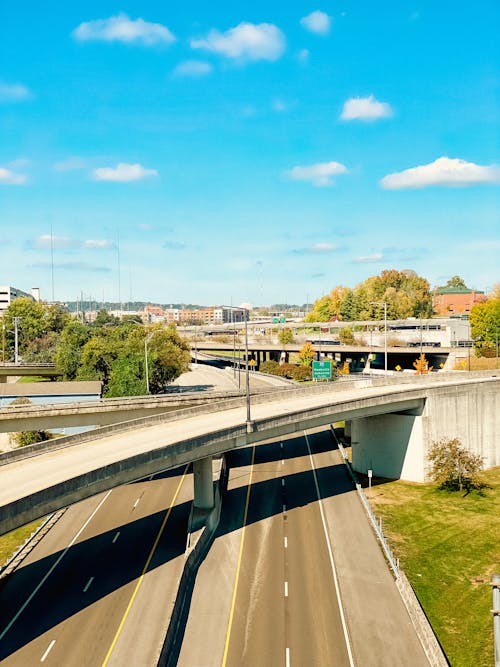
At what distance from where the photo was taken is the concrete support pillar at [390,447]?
53.4 meters

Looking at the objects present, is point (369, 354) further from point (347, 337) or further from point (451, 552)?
point (451, 552)

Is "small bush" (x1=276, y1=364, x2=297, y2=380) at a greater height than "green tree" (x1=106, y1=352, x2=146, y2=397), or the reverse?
"green tree" (x1=106, y1=352, x2=146, y2=397)

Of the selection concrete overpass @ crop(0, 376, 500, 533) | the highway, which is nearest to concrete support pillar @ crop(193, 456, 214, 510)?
concrete overpass @ crop(0, 376, 500, 533)

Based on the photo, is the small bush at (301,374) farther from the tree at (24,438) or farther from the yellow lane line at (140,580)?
the yellow lane line at (140,580)

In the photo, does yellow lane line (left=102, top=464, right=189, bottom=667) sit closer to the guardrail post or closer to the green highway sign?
the guardrail post

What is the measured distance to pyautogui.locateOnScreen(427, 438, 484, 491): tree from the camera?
49656 millimetres

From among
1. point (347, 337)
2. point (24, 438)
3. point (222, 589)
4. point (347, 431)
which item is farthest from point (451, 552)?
point (347, 337)

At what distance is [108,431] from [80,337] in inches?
2486

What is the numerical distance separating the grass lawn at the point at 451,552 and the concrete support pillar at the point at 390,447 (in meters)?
1.62

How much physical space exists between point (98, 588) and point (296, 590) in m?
11.2

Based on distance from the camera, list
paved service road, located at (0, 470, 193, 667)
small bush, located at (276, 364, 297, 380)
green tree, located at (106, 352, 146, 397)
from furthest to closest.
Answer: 1. small bush, located at (276, 364, 297, 380)
2. green tree, located at (106, 352, 146, 397)
3. paved service road, located at (0, 470, 193, 667)

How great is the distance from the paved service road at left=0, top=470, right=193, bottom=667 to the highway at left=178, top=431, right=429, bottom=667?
233cm

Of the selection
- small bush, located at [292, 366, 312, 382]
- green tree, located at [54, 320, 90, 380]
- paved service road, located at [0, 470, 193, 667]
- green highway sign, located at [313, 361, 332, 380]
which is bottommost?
paved service road, located at [0, 470, 193, 667]

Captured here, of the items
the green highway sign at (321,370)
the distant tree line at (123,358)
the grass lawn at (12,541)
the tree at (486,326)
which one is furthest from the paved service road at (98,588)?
the tree at (486,326)
